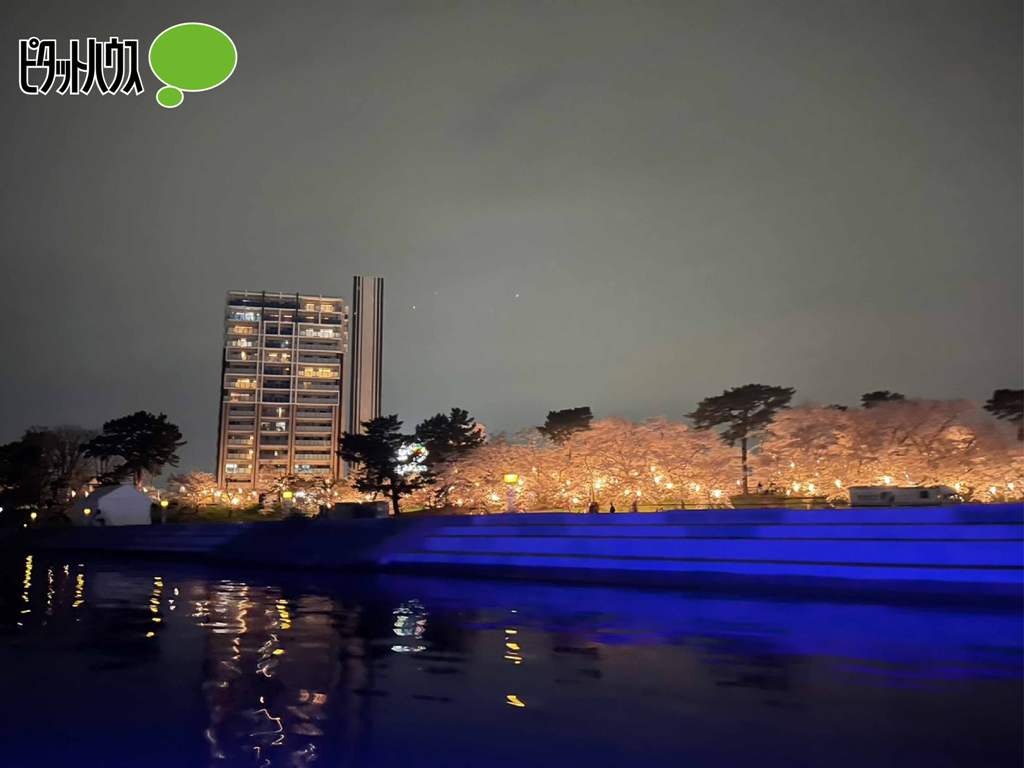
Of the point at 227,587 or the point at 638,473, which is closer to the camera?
the point at 227,587

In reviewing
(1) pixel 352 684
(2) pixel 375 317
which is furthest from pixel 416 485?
(2) pixel 375 317

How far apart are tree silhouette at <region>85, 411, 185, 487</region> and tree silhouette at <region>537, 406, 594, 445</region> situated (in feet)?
→ 152

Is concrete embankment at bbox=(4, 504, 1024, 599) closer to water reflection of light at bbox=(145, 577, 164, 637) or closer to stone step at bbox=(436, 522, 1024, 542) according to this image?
stone step at bbox=(436, 522, 1024, 542)

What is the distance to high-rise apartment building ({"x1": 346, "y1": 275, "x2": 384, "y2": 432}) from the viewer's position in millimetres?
134000

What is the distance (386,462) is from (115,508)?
24419mm

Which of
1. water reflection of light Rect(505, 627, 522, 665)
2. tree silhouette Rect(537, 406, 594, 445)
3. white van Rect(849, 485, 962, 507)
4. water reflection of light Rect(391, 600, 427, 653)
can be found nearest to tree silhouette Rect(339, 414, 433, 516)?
tree silhouette Rect(537, 406, 594, 445)

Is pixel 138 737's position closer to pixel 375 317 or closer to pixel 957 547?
pixel 957 547

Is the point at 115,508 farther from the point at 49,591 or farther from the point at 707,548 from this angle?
the point at 707,548

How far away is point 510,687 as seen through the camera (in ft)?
26.0

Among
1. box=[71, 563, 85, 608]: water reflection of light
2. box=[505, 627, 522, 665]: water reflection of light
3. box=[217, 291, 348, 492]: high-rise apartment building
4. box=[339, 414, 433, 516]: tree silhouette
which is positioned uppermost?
box=[217, 291, 348, 492]: high-rise apartment building

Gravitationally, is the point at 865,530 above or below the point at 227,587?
above

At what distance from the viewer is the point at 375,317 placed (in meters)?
135

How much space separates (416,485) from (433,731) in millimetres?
61890

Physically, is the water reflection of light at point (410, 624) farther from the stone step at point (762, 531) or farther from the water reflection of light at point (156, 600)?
the stone step at point (762, 531)
